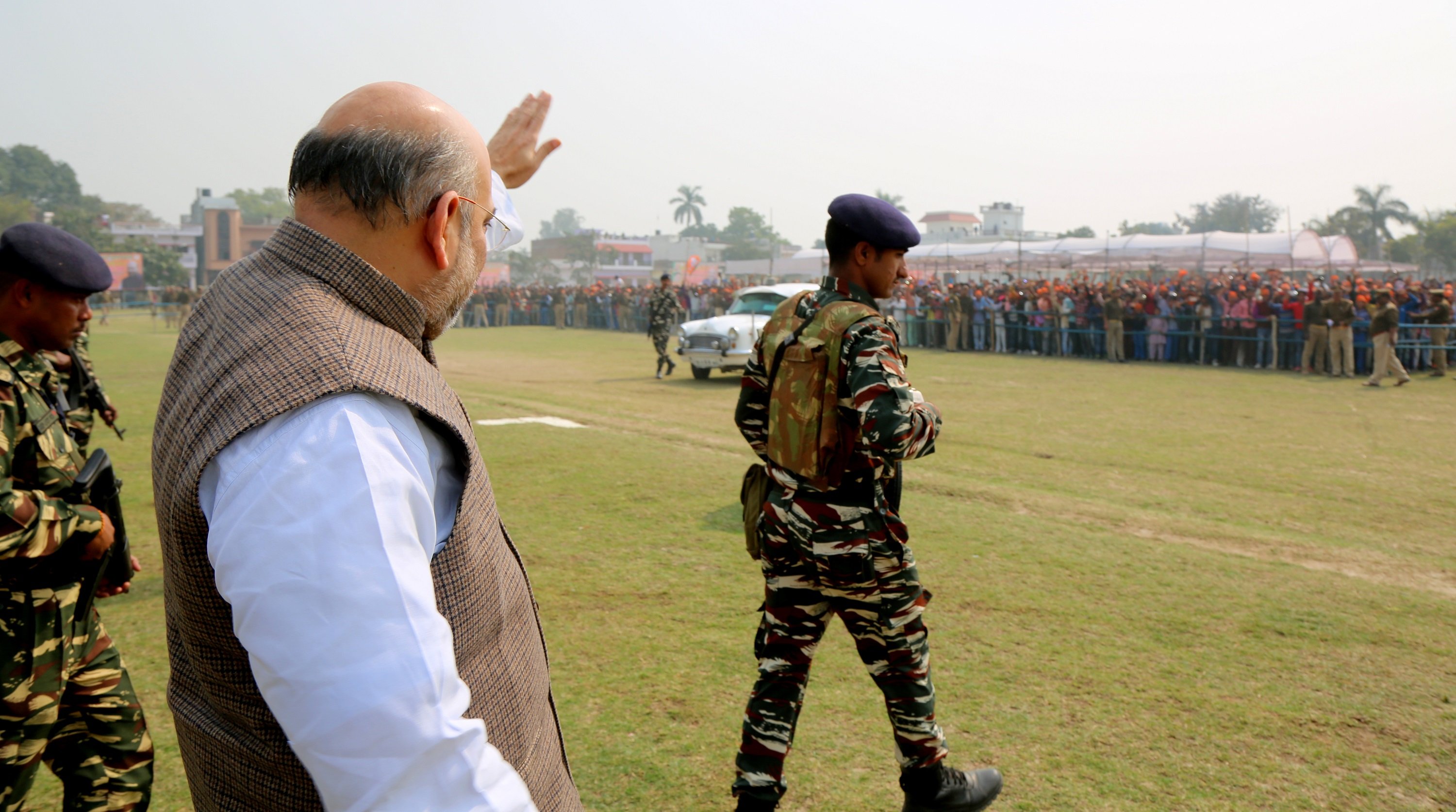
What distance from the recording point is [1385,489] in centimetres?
821

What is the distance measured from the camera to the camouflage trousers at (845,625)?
3139 mm

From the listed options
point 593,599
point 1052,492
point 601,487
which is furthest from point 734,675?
point 1052,492

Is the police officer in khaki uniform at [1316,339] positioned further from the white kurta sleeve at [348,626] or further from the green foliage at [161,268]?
the green foliage at [161,268]

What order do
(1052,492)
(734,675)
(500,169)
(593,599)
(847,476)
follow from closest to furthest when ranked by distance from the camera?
(500,169), (847,476), (734,675), (593,599), (1052,492)

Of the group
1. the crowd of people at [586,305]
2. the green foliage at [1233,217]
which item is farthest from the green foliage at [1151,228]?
the crowd of people at [586,305]

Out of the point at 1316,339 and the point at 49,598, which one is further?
the point at 1316,339

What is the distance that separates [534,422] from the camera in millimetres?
11906

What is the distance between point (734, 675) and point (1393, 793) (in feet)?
8.11

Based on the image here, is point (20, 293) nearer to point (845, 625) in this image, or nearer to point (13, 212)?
point (845, 625)

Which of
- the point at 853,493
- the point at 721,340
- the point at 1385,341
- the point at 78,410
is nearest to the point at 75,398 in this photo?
the point at 78,410

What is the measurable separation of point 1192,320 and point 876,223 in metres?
20.0

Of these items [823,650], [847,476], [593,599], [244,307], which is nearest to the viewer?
[244,307]

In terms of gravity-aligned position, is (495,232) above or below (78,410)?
above

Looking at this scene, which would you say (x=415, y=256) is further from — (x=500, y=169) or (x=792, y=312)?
(x=792, y=312)
